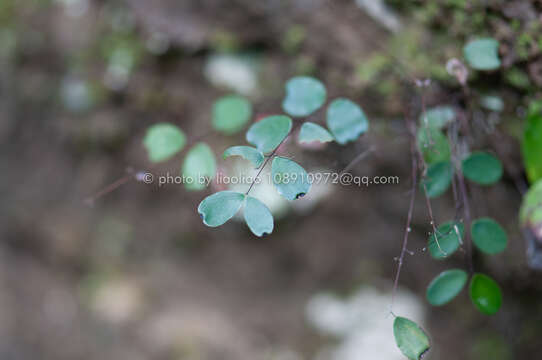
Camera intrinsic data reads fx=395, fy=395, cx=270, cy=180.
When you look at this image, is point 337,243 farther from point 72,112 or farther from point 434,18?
point 72,112

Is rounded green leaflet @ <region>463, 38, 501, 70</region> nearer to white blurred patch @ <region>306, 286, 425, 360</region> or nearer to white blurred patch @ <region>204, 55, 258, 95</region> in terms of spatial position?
white blurred patch @ <region>204, 55, 258, 95</region>

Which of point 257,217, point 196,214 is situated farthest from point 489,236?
point 196,214

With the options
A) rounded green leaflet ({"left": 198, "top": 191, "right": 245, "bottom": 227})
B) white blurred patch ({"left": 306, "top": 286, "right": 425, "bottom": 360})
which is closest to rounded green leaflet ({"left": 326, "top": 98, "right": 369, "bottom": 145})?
rounded green leaflet ({"left": 198, "top": 191, "right": 245, "bottom": 227})

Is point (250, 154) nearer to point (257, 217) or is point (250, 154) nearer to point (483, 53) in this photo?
point (257, 217)

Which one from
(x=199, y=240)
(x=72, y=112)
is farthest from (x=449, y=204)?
(x=72, y=112)

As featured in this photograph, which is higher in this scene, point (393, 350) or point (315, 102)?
point (315, 102)

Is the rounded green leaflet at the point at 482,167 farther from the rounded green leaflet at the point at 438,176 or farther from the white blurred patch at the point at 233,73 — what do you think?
the white blurred patch at the point at 233,73

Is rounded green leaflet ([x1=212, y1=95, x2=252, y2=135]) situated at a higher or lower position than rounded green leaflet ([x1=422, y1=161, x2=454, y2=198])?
higher
